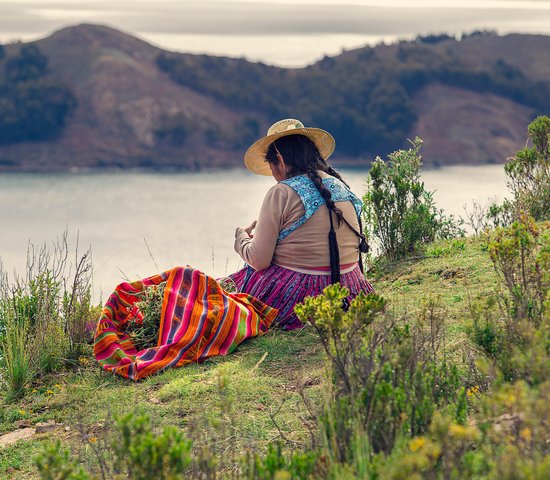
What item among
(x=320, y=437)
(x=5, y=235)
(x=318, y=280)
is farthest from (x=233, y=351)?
(x=5, y=235)

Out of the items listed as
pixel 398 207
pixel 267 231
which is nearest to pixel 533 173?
pixel 398 207

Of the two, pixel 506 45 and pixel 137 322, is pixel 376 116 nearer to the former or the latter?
pixel 506 45

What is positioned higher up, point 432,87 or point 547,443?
point 432,87

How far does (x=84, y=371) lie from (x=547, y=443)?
3.31 m

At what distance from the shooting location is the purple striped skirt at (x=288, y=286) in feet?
16.7

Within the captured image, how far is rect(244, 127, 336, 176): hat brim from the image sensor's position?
511 centimetres

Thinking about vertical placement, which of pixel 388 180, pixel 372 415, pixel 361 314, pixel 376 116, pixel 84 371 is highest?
pixel 376 116

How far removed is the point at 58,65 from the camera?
60469mm

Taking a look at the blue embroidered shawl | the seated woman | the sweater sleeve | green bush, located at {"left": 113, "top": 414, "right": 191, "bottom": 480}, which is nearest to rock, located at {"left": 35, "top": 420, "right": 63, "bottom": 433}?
the seated woman

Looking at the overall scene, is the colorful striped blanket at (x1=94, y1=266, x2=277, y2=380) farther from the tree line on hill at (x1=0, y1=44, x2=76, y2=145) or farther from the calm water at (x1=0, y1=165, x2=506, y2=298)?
the tree line on hill at (x1=0, y1=44, x2=76, y2=145)

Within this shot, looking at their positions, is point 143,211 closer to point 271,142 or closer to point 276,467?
point 271,142

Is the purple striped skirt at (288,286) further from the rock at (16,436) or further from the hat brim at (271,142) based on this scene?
the rock at (16,436)

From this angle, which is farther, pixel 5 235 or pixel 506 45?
pixel 506 45

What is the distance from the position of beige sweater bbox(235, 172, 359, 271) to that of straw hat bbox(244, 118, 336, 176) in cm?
33
